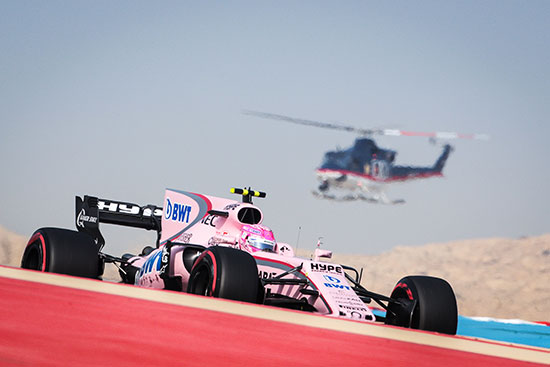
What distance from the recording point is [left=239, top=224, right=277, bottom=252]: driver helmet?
731 cm

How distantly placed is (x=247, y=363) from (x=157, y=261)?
492 cm

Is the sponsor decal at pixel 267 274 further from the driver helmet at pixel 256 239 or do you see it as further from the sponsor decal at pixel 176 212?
the sponsor decal at pixel 176 212

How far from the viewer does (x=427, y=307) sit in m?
6.32

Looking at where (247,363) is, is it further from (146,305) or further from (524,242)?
(524,242)

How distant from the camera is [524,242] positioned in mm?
40938

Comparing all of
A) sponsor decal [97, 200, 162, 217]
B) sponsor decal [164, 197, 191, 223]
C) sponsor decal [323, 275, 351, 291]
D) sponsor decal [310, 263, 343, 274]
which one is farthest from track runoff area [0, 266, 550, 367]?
sponsor decal [97, 200, 162, 217]

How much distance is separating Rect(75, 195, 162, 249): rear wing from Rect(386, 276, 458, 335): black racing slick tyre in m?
3.88

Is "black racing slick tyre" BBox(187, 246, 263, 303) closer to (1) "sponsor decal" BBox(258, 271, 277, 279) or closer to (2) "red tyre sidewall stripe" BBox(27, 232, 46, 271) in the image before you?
(1) "sponsor decal" BBox(258, 271, 277, 279)

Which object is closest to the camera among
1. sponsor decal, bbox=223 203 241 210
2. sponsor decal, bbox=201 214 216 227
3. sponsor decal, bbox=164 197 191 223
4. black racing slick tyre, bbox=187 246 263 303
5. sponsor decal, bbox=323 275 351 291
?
black racing slick tyre, bbox=187 246 263 303

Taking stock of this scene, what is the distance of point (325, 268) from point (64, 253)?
8.39 feet

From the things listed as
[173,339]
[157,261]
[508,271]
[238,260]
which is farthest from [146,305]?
[508,271]

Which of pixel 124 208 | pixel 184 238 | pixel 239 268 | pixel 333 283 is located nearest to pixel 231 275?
pixel 239 268

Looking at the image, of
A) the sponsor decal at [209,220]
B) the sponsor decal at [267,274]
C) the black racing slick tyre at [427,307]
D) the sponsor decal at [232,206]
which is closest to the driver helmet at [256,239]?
the sponsor decal at [232,206]

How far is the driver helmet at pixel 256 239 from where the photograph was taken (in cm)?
731
